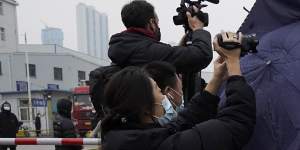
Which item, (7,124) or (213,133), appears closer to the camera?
(213,133)

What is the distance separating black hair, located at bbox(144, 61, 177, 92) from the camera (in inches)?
88.2

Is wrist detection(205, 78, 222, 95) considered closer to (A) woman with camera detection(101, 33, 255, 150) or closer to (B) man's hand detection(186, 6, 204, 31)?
(A) woman with camera detection(101, 33, 255, 150)

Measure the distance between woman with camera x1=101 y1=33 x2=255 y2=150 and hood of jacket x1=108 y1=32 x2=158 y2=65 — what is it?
0.66 metres

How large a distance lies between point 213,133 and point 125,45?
1.05 m

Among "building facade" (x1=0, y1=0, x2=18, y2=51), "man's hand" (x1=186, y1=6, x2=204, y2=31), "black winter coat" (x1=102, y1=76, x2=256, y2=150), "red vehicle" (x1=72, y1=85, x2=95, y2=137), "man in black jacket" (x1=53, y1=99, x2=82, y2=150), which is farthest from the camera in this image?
"building facade" (x1=0, y1=0, x2=18, y2=51)

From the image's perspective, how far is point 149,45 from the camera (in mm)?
2445

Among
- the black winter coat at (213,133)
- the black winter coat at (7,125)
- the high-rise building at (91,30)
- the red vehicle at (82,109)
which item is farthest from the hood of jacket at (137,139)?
the high-rise building at (91,30)

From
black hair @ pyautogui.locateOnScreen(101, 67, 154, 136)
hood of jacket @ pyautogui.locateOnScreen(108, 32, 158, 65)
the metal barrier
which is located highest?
hood of jacket @ pyautogui.locateOnScreen(108, 32, 158, 65)

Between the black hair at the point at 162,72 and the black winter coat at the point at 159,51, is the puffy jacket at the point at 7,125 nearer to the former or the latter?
the black winter coat at the point at 159,51

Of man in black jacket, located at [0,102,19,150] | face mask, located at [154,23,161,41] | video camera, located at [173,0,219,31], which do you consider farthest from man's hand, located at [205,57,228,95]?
man in black jacket, located at [0,102,19,150]

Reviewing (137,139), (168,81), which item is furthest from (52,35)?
(137,139)

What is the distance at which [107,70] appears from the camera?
265cm

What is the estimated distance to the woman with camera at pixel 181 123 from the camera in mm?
1585

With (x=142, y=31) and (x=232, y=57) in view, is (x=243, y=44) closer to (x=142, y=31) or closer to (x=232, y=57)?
(x=232, y=57)
